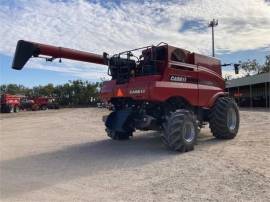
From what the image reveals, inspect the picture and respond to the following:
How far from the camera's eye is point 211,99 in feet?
45.3

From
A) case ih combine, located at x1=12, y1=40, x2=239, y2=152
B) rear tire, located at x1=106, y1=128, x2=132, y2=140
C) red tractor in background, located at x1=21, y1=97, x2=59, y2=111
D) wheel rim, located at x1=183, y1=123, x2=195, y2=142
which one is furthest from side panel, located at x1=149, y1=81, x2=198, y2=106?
red tractor in background, located at x1=21, y1=97, x2=59, y2=111

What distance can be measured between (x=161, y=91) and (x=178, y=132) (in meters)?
1.24

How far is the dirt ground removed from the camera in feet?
23.8

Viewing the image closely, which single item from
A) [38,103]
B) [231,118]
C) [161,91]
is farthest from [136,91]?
[38,103]

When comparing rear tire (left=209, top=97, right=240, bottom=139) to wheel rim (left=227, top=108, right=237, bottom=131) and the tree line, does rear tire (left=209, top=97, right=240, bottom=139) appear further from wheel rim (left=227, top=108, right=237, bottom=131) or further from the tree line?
the tree line

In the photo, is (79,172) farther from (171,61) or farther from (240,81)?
(240,81)

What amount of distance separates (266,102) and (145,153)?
35.3 m

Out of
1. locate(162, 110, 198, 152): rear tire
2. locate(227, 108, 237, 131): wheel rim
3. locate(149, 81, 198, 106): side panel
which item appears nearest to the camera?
locate(162, 110, 198, 152): rear tire

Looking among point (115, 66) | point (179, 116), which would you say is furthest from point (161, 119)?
point (115, 66)

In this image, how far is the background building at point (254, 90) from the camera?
149ft

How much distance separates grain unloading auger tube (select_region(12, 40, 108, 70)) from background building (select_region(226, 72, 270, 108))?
103 feet

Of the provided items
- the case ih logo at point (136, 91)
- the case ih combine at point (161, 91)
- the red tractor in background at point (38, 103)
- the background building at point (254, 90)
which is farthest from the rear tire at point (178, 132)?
the red tractor in background at point (38, 103)

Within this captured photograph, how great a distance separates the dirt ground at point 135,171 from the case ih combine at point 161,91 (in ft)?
2.02

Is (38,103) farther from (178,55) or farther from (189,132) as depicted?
(189,132)
